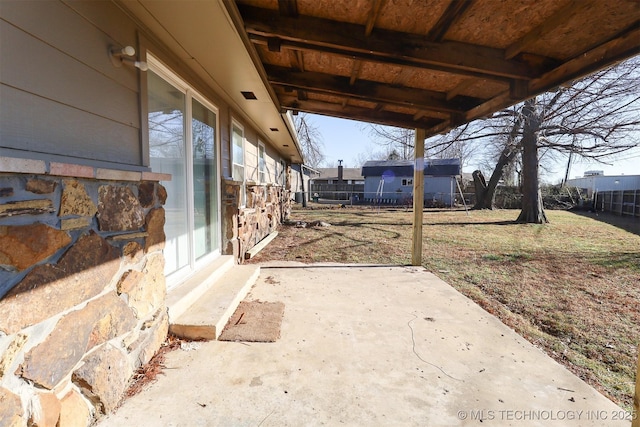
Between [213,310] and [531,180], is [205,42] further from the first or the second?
[531,180]

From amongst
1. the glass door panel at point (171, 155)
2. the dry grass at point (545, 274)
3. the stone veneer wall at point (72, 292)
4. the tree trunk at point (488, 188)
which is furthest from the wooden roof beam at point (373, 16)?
the tree trunk at point (488, 188)

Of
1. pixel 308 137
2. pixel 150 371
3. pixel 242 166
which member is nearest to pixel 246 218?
pixel 242 166

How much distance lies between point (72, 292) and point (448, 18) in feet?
9.76

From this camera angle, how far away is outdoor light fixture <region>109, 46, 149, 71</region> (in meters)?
1.90

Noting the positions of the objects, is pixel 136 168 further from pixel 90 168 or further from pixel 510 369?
pixel 510 369

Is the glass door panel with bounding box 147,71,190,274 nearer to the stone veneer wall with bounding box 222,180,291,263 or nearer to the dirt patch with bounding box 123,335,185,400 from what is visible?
the dirt patch with bounding box 123,335,185,400

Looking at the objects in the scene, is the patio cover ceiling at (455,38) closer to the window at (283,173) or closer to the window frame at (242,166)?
the window frame at (242,166)

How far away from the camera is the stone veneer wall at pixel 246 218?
450 centimetres

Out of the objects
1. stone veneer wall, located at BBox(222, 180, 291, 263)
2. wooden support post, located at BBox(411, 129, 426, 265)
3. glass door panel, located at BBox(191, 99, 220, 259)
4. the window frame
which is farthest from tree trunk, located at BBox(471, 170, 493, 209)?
glass door panel, located at BBox(191, 99, 220, 259)

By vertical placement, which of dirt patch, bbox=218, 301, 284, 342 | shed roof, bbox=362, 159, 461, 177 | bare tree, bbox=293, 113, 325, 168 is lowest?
dirt patch, bbox=218, 301, 284, 342

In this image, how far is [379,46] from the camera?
8.59ft

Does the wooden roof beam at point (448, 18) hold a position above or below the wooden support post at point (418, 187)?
above

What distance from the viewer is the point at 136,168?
211cm

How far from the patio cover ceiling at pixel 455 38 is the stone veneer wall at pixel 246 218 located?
1867 millimetres
